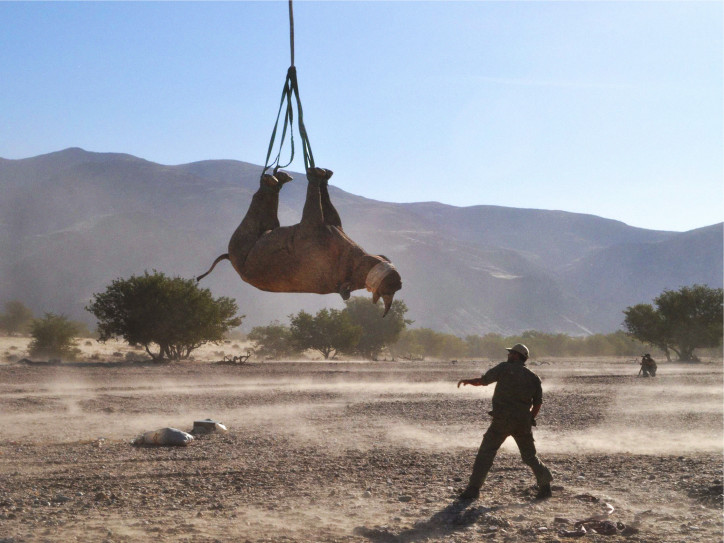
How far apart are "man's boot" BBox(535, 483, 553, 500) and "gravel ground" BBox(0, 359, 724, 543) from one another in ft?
0.38

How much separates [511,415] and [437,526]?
6.19 ft

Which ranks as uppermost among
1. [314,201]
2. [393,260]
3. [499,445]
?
[393,260]

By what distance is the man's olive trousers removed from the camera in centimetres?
980

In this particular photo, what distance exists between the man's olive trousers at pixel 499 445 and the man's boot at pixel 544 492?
2.2 inches

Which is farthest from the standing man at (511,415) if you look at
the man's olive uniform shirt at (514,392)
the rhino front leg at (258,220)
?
the rhino front leg at (258,220)

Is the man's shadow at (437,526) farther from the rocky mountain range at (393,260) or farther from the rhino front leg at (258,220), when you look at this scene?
the rocky mountain range at (393,260)

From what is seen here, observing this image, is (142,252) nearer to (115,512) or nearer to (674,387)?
(674,387)

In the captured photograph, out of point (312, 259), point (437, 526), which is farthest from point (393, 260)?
point (312, 259)

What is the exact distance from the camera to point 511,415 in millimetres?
9758

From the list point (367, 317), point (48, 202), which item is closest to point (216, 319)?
point (367, 317)

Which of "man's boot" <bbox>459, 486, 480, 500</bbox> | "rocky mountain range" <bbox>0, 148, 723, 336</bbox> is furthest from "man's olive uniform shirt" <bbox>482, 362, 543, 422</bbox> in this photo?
"rocky mountain range" <bbox>0, 148, 723, 336</bbox>

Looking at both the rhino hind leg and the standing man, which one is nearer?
the rhino hind leg

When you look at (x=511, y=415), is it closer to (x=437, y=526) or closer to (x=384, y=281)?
(x=437, y=526)

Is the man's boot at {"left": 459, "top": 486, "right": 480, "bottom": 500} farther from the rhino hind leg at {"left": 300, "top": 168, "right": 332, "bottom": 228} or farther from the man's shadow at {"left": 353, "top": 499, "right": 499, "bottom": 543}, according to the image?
the rhino hind leg at {"left": 300, "top": 168, "right": 332, "bottom": 228}
